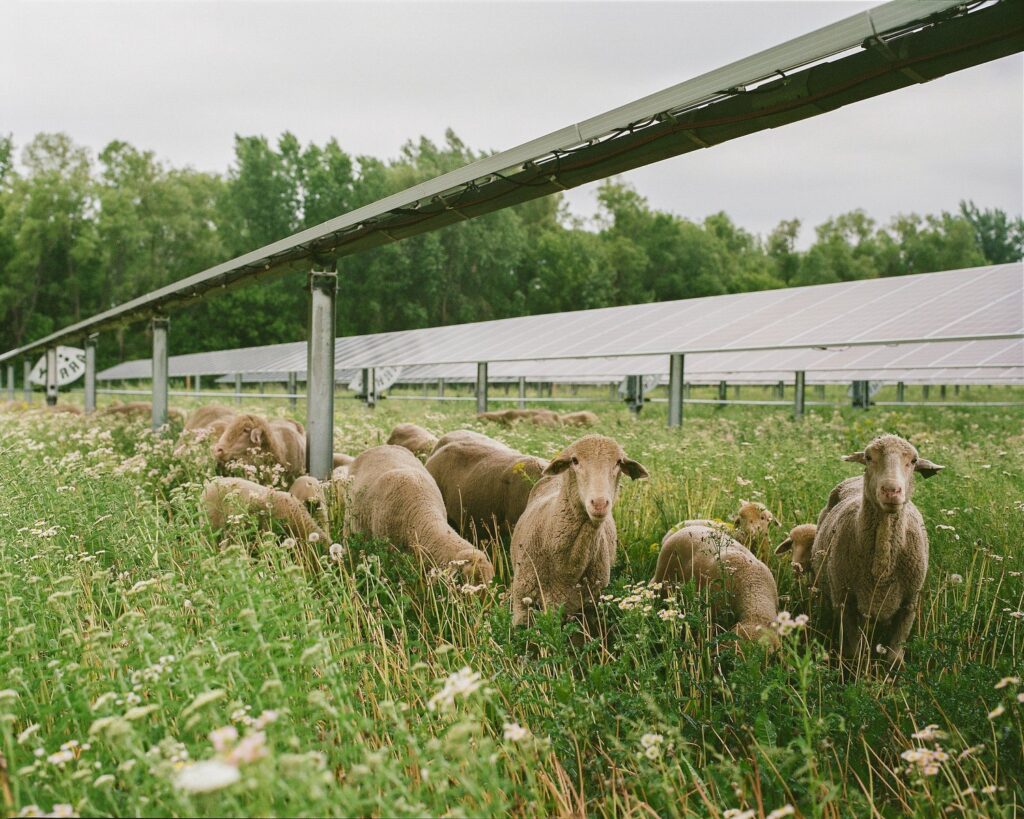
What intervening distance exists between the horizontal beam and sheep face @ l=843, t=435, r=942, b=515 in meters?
1.86

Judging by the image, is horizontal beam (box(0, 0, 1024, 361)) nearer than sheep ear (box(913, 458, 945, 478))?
Yes

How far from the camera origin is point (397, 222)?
714 centimetres

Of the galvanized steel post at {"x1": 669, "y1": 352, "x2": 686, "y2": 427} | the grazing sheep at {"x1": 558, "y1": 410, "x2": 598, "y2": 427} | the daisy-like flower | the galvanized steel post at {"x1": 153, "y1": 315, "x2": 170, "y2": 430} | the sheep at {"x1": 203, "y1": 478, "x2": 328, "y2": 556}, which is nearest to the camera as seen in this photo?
the daisy-like flower

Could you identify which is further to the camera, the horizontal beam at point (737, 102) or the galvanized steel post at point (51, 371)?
the galvanized steel post at point (51, 371)

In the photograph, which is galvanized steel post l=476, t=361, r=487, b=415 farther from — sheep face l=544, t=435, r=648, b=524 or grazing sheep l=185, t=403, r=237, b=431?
sheep face l=544, t=435, r=648, b=524

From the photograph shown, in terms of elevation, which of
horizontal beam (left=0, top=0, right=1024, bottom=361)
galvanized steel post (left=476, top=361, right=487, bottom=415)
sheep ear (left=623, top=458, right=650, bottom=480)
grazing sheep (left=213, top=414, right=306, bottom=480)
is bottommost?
grazing sheep (left=213, top=414, right=306, bottom=480)

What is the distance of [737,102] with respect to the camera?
14.8ft

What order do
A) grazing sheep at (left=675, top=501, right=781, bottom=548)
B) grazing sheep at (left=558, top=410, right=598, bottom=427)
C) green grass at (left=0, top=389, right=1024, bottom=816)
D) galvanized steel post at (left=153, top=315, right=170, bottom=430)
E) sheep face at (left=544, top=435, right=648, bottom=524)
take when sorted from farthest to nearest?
1. grazing sheep at (left=558, top=410, right=598, bottom=427)
2. galvanized steel post at (left=153, top=315, right=170, bottom=430)
3. grazing sheep at (left=675, top=501, right=781, bottom=548)
4. sheep face at (left=544, top=435, right=648, bottom=524)
5. green grass at (left=0, top=389, right=1024, bottom=816)

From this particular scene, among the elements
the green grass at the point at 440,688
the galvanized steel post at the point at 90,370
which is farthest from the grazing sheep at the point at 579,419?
the galvanized steel post at the point at 90,370

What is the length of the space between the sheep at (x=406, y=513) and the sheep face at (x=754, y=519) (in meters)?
1.98

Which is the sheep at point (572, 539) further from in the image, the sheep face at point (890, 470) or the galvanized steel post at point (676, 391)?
the galvanized steel post at point (676, 391)

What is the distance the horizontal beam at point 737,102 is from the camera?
3.70 meters

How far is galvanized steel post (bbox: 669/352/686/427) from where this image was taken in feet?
45.1

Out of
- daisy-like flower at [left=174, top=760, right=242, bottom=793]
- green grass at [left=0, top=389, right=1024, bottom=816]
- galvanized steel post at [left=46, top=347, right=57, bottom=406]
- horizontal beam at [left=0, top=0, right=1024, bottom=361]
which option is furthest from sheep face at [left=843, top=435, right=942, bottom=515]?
galvanized steel post at [left=46, top=347, right=57, bottom=406]
